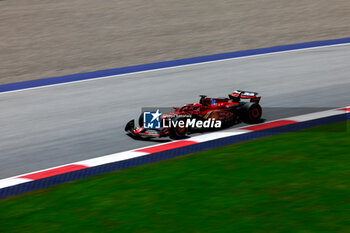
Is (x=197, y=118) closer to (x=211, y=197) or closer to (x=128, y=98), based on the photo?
(x=211, y=197)

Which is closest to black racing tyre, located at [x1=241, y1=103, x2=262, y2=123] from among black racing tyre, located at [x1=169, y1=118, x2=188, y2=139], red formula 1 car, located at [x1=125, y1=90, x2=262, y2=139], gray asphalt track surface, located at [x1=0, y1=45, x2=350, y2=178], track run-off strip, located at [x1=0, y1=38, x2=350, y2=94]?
red formula 1 car, located at [x1=125, y1=90, x2=262, y2=139]

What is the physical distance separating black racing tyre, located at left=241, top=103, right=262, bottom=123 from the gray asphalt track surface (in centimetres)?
49

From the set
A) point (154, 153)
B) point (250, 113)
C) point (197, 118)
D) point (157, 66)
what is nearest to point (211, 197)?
point (154, 153)

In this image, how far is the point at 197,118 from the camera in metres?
8.36

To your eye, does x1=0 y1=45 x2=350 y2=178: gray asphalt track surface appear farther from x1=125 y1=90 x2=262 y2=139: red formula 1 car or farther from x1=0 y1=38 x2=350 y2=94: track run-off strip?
x1=0 y1=38 x2=350 y2=94: track run-off strip

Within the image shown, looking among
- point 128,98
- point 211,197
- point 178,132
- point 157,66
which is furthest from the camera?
point 157,66

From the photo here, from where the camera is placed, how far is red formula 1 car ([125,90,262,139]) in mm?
8188

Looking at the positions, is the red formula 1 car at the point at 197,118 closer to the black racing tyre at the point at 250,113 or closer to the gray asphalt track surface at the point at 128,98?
the black racing tyre at the point at 250,113

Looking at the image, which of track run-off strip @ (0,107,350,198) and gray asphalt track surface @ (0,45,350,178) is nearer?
track run-off strip @ (0,107,350,198)

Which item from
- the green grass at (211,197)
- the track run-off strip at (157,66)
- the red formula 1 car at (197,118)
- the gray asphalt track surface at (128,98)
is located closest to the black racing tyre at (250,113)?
the red formula 1 car at (197,118)

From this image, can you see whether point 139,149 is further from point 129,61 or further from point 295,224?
point 129,61

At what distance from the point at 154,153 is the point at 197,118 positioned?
949 mm

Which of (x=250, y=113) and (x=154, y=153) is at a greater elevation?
(x=250, y=113)

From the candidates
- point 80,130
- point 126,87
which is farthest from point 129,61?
point 80,130
